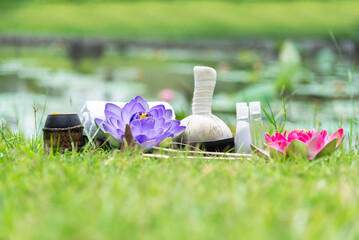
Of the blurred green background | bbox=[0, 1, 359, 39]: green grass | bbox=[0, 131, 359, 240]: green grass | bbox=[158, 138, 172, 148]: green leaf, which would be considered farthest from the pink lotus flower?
bbox=[0, 1, 359, 39]: green grass

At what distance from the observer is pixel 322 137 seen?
1.35 metres

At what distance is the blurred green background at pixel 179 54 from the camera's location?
3998 mm

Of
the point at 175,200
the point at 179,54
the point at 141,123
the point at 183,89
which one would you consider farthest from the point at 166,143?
the point at 179,54

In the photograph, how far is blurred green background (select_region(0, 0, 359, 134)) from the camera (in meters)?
4.00

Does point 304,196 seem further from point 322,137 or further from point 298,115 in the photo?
point 298,115

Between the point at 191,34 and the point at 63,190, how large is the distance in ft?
57.7

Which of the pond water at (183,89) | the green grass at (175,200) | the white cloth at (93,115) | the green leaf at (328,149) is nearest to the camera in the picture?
the green grass at (175,200)

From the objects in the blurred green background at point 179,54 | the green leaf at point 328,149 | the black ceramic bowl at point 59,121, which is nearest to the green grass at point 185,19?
the blurred green background at point 179,54

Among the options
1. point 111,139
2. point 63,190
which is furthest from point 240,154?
point 63,190

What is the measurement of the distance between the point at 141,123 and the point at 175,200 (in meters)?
0.62

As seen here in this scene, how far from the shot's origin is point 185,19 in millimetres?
20312

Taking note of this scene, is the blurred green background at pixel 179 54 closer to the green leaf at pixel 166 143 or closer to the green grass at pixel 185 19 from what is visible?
the green grass at pixel 185 19

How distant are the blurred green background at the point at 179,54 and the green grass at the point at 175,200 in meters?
0.94

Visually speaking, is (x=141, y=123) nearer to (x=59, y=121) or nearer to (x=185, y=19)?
(x=59, y=121)
